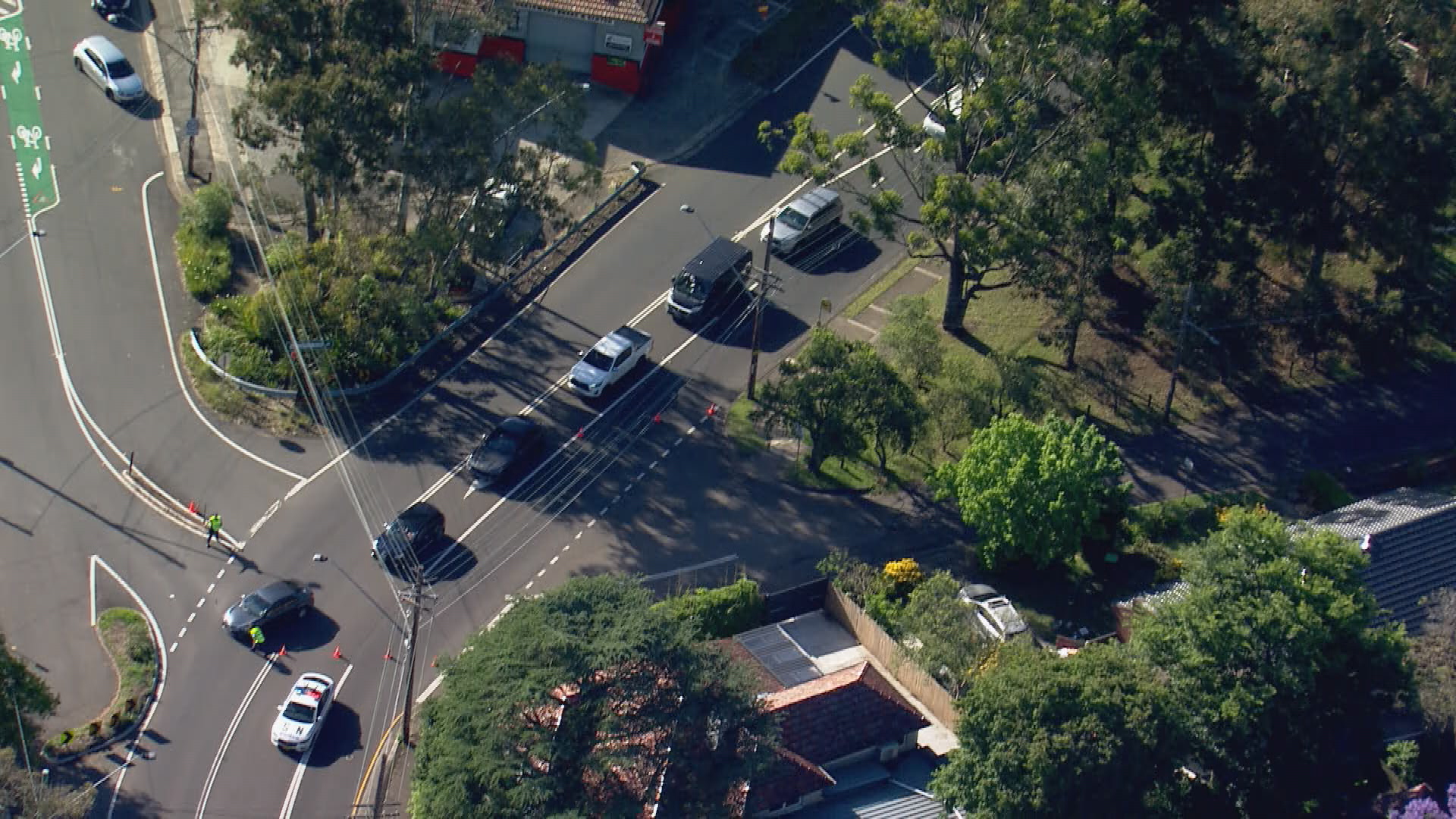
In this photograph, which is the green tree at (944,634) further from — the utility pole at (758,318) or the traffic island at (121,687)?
the traffic island at (121,687)

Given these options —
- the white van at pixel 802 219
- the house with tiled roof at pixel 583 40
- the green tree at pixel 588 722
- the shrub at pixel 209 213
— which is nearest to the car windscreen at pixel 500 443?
the green tree at pixel 588 722

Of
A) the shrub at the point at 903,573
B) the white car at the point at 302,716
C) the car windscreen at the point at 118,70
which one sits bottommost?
the white car at the point at 302,716

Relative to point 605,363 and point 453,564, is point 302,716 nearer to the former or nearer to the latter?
point 453,564

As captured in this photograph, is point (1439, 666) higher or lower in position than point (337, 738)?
higher

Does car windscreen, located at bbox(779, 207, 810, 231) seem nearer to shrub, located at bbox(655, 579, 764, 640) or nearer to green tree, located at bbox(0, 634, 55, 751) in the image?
shrub, located at bbox(655, 579, 764, 640)

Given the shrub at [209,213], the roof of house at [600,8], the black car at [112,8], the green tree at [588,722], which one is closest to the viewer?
the green tree at [588,722]

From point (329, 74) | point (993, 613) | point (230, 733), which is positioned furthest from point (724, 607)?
point (329, 74)

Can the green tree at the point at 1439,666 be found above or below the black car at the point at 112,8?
below
